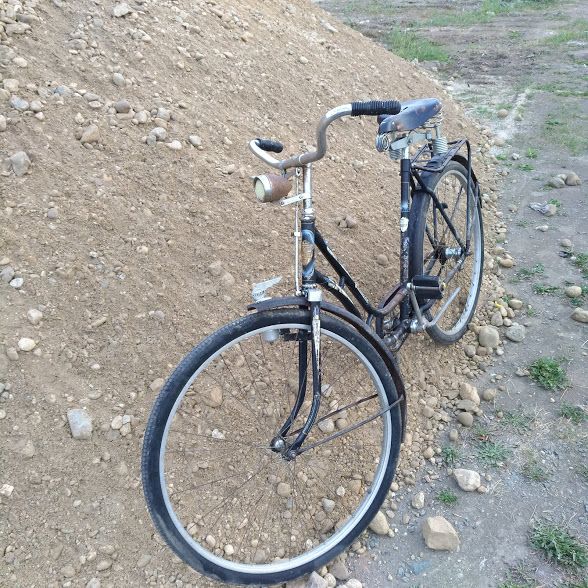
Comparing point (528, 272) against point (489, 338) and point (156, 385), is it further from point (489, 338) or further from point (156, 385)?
point (156, 385)

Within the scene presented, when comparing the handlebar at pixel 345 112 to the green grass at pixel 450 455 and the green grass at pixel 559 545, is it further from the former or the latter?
the green grass at pixel 559 545

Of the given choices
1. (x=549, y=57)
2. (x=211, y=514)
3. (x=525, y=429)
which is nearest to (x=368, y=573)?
(x=211, y=514)

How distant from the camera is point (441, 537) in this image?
2.44 metres

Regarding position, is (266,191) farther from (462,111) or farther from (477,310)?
(462,111)

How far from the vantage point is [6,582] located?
225 centimetres

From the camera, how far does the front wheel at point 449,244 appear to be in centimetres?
290

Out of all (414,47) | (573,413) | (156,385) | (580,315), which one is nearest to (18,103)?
(156,385)

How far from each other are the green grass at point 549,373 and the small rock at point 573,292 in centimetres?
69

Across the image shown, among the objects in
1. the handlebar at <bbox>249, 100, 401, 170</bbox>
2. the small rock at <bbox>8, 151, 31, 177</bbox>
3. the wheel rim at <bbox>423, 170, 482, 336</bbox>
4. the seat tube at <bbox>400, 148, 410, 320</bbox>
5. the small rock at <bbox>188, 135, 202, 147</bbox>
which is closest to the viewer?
the handlebar at <bbox>249, 100, 401, 170</bbox>

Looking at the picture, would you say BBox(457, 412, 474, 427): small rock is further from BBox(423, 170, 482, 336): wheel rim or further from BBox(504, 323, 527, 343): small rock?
BBox(504, 323, 527, 343): small rock

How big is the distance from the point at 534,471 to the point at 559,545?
0.41 metres

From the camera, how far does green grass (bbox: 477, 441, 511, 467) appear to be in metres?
2.81

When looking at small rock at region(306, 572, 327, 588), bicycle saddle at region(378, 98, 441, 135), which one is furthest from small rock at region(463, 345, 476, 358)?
small rock at region(306, 572, 327, 588)

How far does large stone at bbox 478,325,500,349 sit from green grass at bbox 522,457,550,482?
87 centimetres
